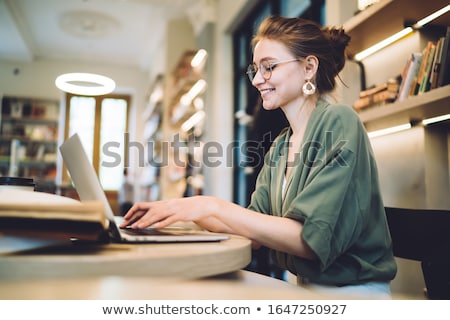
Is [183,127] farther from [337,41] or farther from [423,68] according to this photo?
[337,41]

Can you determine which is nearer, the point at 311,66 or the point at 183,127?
the point at 311,66

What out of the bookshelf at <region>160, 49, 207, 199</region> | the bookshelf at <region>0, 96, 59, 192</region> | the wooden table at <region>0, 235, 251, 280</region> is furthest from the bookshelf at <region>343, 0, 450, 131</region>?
the bookshelf at <region>0, 96, 59, 192</region>

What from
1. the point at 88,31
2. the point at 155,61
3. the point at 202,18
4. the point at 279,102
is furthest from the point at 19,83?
the point at 279,102

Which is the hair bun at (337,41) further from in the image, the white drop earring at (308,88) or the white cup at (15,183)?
the white cup at (15,183)

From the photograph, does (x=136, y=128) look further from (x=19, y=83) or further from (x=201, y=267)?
(x=201, y=267)

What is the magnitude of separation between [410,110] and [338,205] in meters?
0.86

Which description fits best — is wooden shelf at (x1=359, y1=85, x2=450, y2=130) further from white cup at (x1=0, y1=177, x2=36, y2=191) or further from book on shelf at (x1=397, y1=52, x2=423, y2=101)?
white cup at (x1=0, y1=177, x2=36, y2=191)

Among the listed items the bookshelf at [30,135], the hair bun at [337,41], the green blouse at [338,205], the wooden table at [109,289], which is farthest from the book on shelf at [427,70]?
the bookshelf at [30,135]

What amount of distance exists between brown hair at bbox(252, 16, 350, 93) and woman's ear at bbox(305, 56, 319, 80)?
0.01 metres

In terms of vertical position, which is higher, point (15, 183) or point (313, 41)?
point (313, 41)

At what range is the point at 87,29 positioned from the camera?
688cm

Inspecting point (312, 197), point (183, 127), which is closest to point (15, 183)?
point (312, 197)

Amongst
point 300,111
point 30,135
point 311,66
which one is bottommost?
point 300,111

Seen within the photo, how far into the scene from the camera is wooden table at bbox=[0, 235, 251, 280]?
492mm
